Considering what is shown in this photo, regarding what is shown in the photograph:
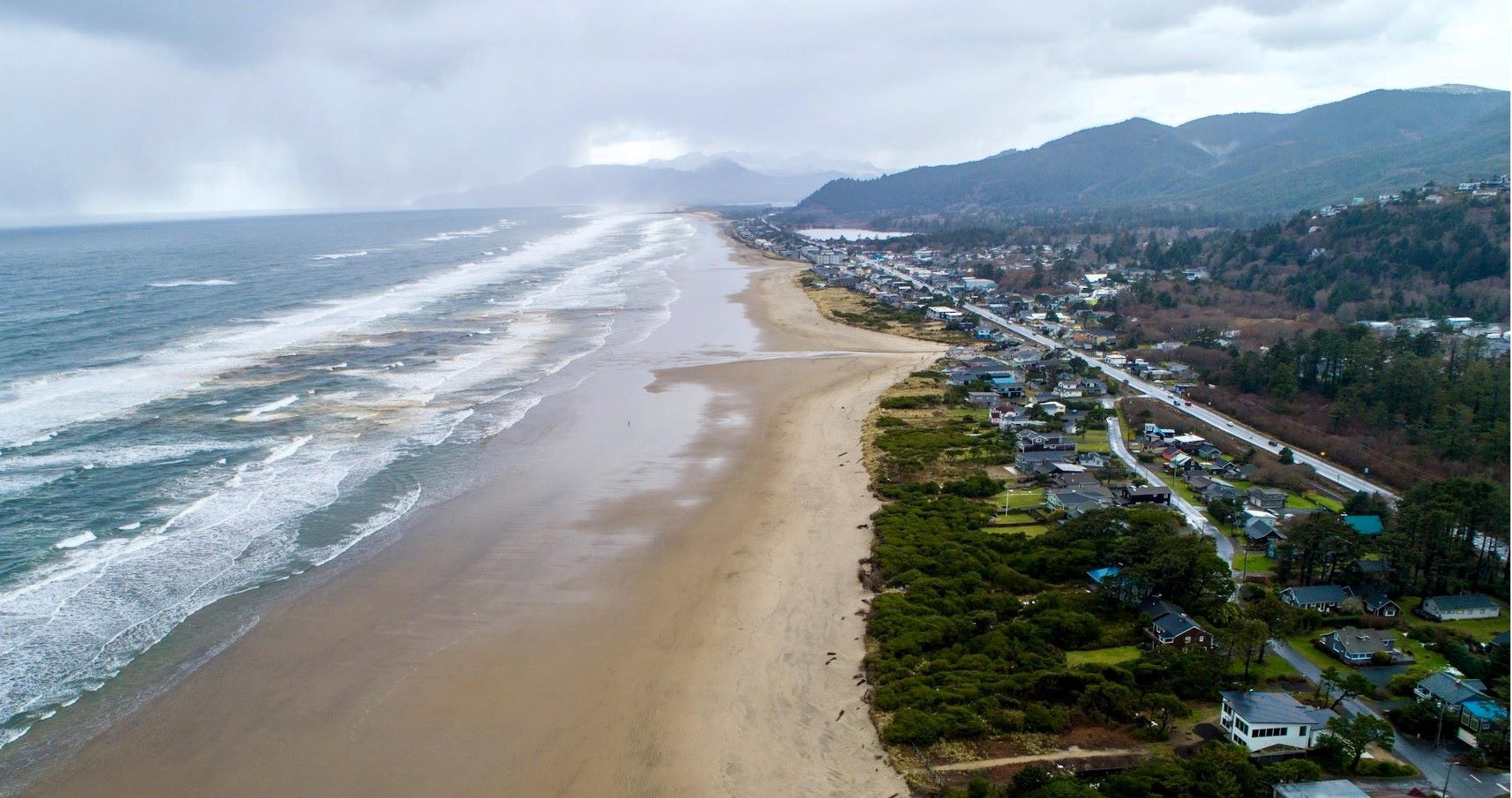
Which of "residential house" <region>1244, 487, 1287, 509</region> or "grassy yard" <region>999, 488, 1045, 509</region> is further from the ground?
"residential house" <region>1244, 487, 1287, 509</region>

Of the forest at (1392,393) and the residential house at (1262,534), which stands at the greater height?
the forest at (1392,393)

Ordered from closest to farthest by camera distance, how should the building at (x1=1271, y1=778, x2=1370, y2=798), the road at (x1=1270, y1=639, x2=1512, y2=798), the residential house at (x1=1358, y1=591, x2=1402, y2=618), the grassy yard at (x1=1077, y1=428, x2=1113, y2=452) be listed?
1. the building at (x1=1271, y1=778, x2=1370, y2=798)
2. the road at (x1=1270, y1=639, x2=1512, y2=798)
3. the residential house at (x1=1358, y1=591, x2=1402, y2=618)
4. the grassy yard at (x1=1077, y1=428, x2=1113, y2=452)

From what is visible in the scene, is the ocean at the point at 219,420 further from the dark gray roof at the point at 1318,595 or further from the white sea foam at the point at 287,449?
the dark gray roof at the point at 1318,595

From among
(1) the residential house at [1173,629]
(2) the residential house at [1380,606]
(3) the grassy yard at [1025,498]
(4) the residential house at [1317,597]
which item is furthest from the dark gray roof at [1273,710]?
(3) the grassy yard at [1025,498]

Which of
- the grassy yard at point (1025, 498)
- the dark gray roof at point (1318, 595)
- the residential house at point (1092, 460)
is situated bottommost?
the dark gray roof at point (1318, 595)

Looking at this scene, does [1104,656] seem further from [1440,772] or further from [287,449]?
[287,449]

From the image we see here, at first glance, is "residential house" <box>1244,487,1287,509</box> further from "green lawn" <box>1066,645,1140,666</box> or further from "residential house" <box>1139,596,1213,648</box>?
"green lawn" <box>1066,645,1140,666</box>

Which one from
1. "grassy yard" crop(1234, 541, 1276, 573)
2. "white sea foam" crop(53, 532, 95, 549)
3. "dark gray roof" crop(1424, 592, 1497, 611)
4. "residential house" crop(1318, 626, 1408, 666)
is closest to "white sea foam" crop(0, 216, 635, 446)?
"white sea foam" crop(53, 532, 95, 549)
